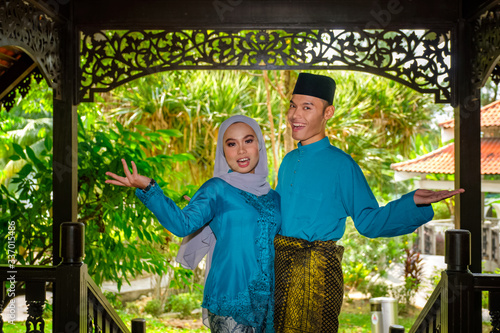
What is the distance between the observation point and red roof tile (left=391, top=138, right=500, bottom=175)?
911 cm

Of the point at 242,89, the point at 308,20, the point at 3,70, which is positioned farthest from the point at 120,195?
the point at 242,89

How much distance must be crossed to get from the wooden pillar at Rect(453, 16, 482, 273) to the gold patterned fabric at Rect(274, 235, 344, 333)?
1.58 meters

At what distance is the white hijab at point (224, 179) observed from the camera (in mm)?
2248

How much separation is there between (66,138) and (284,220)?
→ 1884 millimetres

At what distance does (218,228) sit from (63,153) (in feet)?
5.67

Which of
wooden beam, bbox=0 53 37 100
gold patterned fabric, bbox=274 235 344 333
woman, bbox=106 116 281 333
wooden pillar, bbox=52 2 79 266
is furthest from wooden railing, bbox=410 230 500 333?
wooden beam, bbox=0 53 37 100

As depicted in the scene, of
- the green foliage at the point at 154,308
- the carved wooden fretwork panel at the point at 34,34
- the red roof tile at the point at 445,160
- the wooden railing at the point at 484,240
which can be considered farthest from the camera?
the wooden railing at the point at 484,240

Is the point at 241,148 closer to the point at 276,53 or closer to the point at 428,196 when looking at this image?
the point at 428,196

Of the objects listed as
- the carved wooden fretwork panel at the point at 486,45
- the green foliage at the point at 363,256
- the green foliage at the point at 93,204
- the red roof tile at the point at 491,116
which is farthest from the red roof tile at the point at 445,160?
the green foliage at the point at 93,204

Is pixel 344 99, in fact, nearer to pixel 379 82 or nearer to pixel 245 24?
pixel 379 82

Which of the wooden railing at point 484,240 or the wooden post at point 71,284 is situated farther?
the wooden railing at point 484,240

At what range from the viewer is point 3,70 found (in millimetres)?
4145

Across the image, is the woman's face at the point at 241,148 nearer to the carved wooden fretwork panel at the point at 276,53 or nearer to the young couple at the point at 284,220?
the young couple at the point at 284,220

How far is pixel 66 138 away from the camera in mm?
3506
